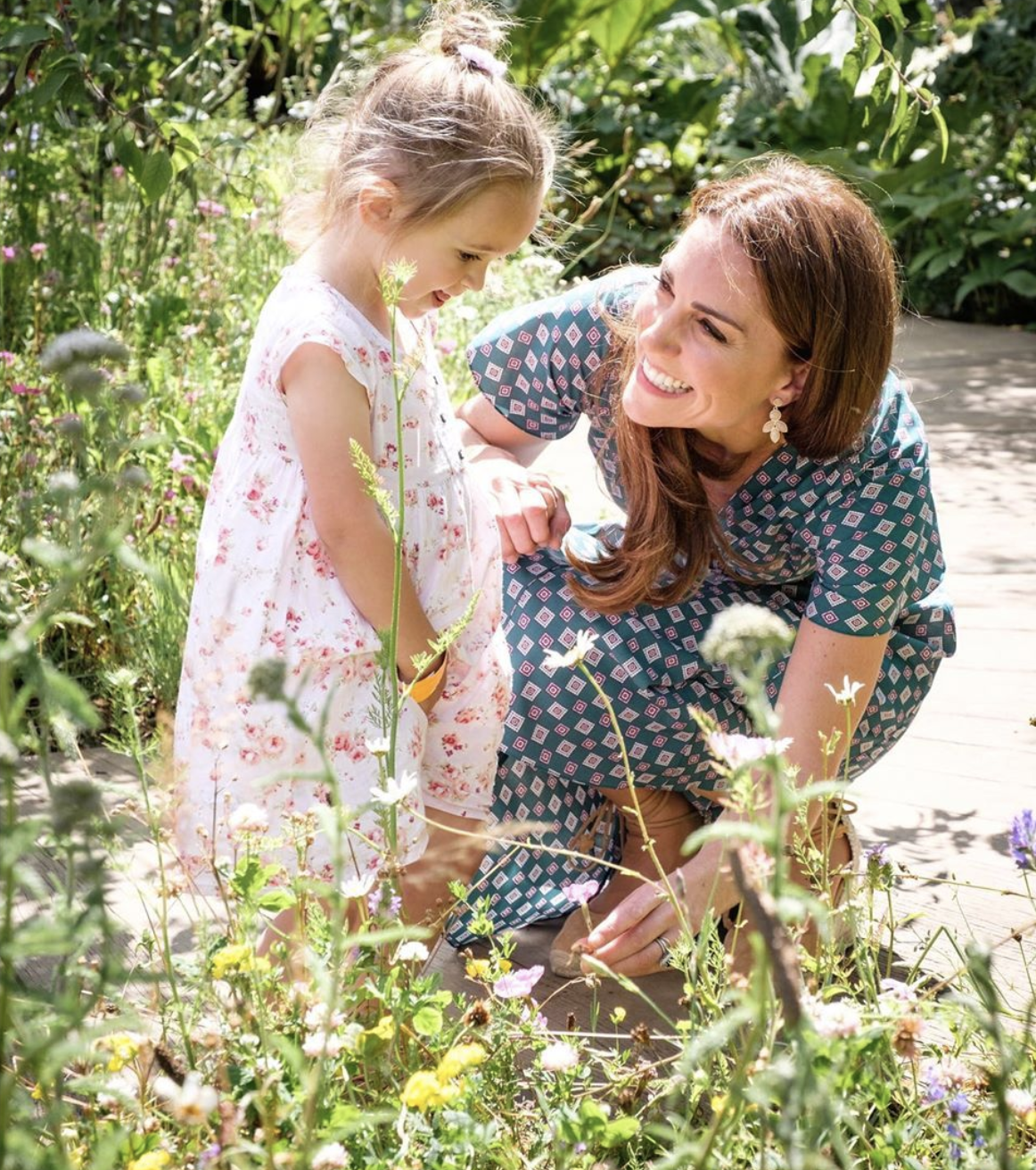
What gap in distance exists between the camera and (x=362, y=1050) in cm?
119

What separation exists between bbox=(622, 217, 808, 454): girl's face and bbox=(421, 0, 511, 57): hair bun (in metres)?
0.43

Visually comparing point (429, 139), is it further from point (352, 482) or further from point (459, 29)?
point (352, 482)

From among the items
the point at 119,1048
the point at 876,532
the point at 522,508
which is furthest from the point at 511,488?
the point at 119,1048

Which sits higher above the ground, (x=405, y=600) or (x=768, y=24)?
(x=768, y=24)

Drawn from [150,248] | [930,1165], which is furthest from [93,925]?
[150,248]

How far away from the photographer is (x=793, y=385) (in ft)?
6.48

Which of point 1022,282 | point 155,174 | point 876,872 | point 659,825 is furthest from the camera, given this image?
point 1022,282

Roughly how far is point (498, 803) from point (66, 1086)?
1.40 m

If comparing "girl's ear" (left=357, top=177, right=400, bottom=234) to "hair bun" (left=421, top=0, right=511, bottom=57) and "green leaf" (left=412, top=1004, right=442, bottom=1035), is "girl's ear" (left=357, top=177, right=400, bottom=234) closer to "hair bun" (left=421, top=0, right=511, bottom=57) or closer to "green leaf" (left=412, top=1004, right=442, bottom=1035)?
"hair bun" (left=421, top=0, right=511, bottom=57)

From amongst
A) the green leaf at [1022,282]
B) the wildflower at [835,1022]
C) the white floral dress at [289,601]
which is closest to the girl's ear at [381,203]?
the white floral dress at [289,601]

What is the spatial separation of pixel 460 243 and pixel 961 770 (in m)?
1.30

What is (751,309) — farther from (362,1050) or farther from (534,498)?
(362,1050)

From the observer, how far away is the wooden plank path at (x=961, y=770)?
6.36ft

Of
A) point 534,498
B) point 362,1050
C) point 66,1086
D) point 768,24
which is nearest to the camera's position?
point 66,1086
